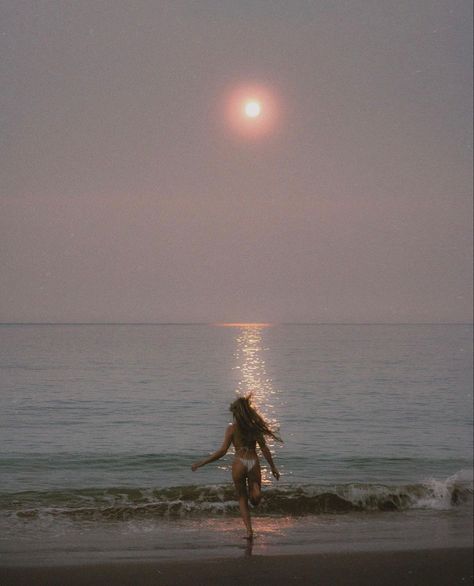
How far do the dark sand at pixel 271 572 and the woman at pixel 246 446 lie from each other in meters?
0.77

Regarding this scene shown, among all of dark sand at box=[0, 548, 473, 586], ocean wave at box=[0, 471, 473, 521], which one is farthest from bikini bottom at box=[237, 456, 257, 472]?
ocean wave at box=[0, 471, 473, 521]

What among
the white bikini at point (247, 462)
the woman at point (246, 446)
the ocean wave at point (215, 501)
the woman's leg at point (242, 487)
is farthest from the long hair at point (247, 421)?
the ocean wave at point (215, 501)

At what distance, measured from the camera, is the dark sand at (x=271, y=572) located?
19.1ft

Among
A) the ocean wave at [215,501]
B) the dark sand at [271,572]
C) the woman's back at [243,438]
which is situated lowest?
the dark sand at [271,572]

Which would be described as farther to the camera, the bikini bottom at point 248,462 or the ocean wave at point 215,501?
the ocean wave at point 215,501

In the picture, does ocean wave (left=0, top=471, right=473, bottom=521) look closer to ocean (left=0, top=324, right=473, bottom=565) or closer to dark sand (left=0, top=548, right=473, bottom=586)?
ocean (left=0, top=324, right=473, bottom=565)

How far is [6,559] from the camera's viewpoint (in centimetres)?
658

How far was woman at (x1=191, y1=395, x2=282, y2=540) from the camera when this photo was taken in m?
7.08

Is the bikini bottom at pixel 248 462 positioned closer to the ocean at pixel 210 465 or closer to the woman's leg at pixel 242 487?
the woman's leg at pixel 242 487

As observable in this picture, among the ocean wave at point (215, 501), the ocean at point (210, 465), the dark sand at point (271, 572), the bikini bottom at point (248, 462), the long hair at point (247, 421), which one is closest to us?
the dark sand at point (271, 572)

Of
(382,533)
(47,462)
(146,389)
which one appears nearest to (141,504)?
(382,533)

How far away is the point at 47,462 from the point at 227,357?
42486mm

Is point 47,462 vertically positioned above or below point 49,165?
below

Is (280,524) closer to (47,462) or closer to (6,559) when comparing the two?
(6,559)
